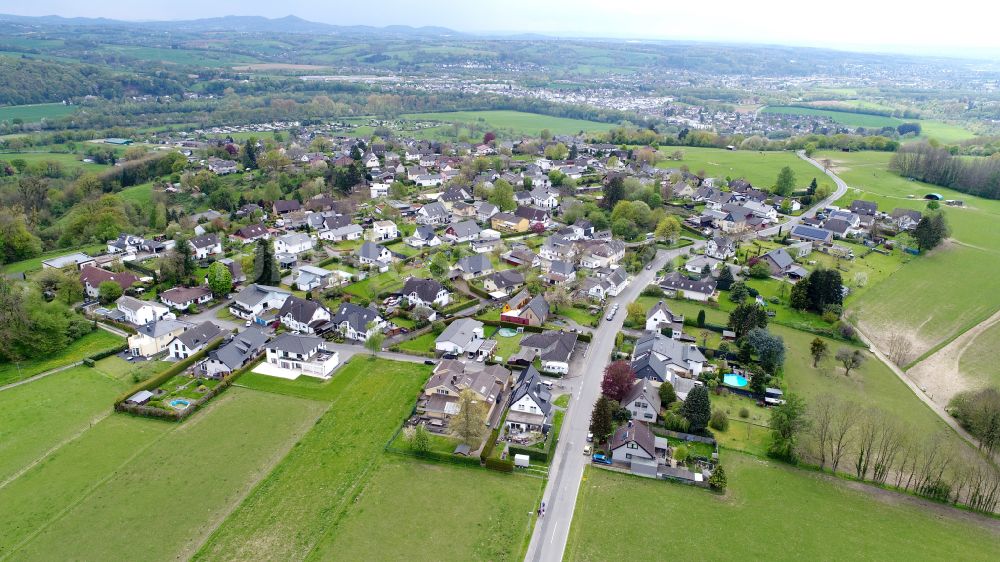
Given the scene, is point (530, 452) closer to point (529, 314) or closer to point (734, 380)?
point (734, 380)

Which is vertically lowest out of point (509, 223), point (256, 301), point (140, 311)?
point (140, 311)

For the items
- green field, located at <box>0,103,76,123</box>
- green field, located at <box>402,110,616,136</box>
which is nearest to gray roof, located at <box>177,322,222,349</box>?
green field, located at <box>402,110,616,136</box>

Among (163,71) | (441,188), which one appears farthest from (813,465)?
(163,71)

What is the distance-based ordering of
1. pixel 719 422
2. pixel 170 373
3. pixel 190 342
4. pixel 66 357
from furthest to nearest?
1. pixel 66 357
2. pixel 190 342
3. pixel 170 373
4. pixel 719 422

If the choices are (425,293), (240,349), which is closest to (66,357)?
(240,349)

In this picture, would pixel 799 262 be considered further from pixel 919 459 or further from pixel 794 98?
pixel 794 98

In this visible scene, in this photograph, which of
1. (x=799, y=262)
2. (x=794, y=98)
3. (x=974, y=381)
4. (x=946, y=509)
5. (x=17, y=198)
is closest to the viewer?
(x=946, y=509)

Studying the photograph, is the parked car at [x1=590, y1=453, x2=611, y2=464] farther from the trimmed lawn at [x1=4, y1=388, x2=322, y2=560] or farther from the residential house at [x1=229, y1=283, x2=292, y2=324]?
the residential house at [x1=229, y1=283, x2=292, y2=324]
